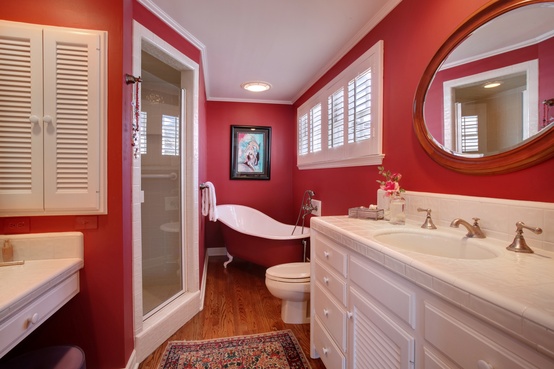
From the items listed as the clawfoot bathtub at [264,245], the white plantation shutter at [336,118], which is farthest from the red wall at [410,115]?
the clawfoot bathtub at [264,245]

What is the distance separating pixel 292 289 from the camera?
2.00 m

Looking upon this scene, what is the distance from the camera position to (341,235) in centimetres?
128

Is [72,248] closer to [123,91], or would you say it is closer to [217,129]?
[123,91]

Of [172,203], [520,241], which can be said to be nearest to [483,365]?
[520,241]

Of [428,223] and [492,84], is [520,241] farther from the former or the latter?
[492,84]

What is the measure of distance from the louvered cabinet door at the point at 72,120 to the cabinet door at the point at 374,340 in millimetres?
1464

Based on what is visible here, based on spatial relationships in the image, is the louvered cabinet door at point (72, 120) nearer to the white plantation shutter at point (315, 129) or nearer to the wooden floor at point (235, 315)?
the wooden floor at point (235, 315)

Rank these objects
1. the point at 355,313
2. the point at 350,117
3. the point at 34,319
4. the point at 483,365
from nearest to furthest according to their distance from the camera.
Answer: the point at 483,365
the point at 34,319
the point at 355,313
the point at 350,117

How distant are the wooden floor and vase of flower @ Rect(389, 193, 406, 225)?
3.50 ft

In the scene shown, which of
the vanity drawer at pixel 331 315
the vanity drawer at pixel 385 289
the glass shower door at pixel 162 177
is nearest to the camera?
the vanity drawer at pixel 385 289

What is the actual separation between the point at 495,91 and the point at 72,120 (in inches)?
82.3

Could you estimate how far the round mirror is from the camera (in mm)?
958

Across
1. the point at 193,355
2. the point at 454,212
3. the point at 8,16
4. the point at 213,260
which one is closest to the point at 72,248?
the point at 193,355

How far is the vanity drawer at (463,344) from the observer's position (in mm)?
562
